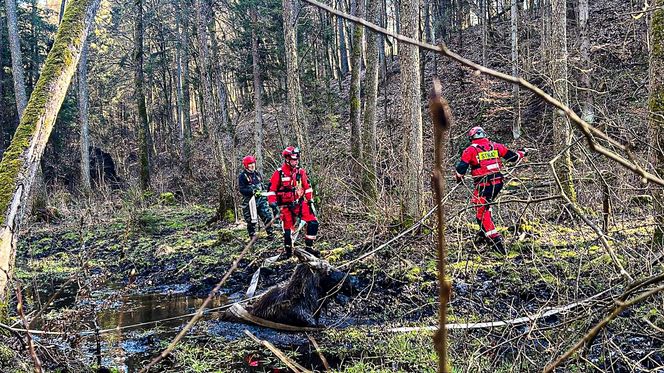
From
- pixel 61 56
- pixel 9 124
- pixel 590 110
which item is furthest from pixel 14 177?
pixel 9 124

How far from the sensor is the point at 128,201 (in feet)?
53.5

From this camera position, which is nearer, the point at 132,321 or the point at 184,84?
the point at 132,321

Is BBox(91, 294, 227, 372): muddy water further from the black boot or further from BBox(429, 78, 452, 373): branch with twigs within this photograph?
BBox(429, 78, 452, 373): branch with twigs

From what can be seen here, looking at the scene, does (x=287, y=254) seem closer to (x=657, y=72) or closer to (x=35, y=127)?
(x=35, y=127)

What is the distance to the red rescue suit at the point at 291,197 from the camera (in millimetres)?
9484

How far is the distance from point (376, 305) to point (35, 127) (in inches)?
179

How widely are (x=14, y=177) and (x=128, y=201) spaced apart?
12236 mm

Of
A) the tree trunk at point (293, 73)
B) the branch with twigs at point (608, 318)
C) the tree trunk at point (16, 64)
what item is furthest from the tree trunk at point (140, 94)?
the branch with twigs at point (608, 318)

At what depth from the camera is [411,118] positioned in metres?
9.61

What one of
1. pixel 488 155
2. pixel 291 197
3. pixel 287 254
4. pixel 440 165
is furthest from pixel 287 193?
pixel 440 165

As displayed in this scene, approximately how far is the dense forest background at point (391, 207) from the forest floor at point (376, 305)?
44 mm

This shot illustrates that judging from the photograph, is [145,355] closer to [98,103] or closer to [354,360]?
[354,360]

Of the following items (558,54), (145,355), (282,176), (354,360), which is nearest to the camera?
(354,360)

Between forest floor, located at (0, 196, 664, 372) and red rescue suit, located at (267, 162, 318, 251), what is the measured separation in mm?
733
